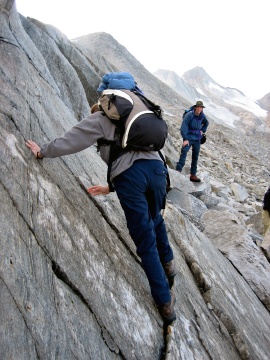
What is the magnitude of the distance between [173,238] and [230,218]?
10.2 feet

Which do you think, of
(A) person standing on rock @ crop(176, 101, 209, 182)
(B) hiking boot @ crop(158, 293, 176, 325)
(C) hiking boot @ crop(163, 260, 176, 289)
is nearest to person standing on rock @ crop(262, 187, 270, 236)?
(A) person standing on rock @ crop(176, 101, 209, 182)

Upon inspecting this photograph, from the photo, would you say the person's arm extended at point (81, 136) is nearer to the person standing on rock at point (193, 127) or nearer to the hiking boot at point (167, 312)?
the hiking boot at point (167, 312)

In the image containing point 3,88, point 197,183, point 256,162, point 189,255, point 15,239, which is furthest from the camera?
point 256,162

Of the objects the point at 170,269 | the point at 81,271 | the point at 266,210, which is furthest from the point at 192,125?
the point at 81,271

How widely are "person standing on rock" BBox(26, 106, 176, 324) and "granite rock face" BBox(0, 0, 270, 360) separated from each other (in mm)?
334

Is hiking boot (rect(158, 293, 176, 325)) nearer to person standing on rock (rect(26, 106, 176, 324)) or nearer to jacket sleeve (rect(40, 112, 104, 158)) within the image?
person standing on rock (rect(26, 106, 176, 324))

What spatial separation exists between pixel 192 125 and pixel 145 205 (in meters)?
8.40

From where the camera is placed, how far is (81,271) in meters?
3.65

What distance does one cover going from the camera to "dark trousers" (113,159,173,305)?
12.6 feet

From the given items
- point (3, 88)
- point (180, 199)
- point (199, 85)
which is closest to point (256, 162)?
point (180, 199)

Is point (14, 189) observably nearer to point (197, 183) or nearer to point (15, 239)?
point (15, 239)

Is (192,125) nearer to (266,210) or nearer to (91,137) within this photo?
(266,210)

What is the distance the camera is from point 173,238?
6113mm

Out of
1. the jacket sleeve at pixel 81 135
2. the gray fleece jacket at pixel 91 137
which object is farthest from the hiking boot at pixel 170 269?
the jacket sleeve at pixel 81 135
